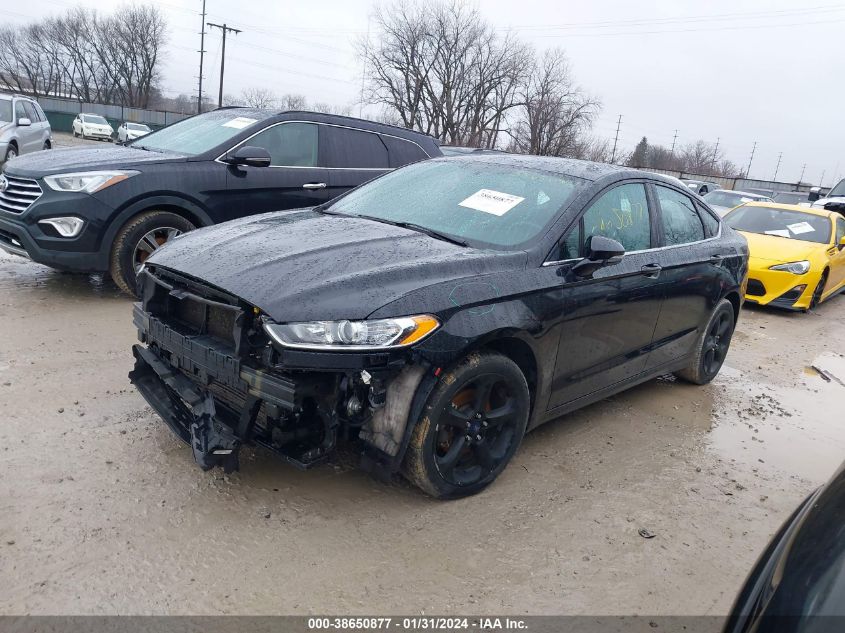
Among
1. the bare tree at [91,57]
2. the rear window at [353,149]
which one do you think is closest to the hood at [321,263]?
the rear window at [353,149]

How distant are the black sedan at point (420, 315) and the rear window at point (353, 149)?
2.33 m

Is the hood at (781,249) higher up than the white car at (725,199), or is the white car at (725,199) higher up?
the white car at (725,199)

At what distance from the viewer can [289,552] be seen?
8.39ft

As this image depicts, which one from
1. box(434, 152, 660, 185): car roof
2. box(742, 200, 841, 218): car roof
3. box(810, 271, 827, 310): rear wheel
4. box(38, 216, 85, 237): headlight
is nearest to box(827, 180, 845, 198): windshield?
box(742, 200, 841, 218): car roof

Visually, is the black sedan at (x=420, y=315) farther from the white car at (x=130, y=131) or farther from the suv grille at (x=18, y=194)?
the white car at (x=130, y=131)

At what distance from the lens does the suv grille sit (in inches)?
203

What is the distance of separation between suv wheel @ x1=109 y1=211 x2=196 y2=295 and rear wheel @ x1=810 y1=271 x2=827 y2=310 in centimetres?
798

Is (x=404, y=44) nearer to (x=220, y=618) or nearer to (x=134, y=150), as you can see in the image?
(x=134, y=150)

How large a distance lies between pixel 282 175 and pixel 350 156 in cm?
79

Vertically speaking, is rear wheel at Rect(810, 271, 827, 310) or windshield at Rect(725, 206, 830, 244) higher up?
windshield at Rect(725, 206, 830, 244)

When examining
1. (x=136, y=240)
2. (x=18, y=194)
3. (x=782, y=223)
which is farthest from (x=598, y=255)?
(x=782, y=223)

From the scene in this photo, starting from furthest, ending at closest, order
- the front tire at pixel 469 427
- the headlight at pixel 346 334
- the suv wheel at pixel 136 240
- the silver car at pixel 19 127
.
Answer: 1. the silver car at pixel 19 127
2. the suv wheel at pixel 136 240
3. the front tire at pixel 469 427
4. the headlight at pixel 346 334

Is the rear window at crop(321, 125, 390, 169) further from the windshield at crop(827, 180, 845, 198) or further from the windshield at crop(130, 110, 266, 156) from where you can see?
the windshield at crop(827, 180, 845, 198)

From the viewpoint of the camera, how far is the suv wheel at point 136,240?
210 inches
